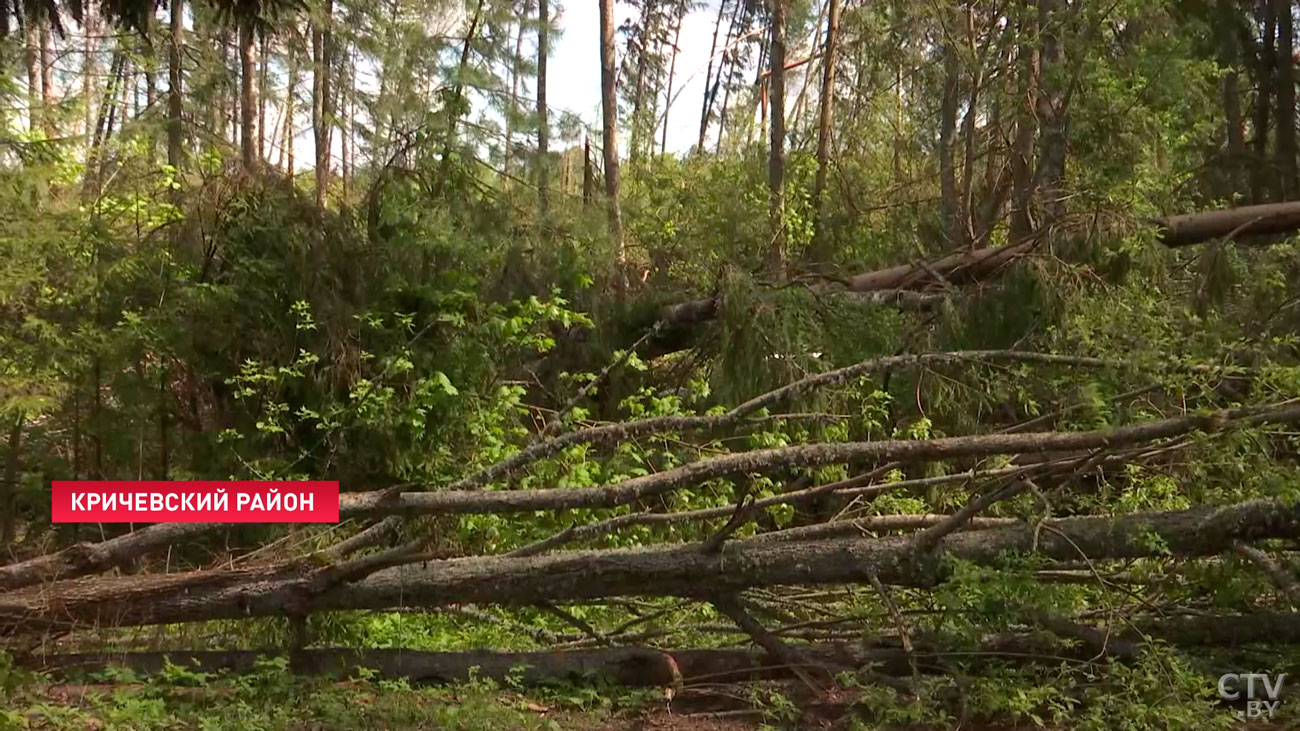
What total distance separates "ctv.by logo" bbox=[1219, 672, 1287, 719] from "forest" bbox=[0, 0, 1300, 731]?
0.07 feet

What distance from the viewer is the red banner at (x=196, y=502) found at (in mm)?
5227

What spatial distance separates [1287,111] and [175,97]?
9062 millimetres

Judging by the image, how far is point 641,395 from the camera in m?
6.89

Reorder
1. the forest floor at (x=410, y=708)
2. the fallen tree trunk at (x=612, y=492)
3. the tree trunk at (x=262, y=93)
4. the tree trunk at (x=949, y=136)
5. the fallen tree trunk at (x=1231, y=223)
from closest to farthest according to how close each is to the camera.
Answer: the forest floor at (x=410, y=708), the fallen tree trunk at (x=612, y=492), the fallen tree trunk at (x=1231, y=223), the tree trunk at (x=949, y=136), the tree trunk at (x=262, y=93)

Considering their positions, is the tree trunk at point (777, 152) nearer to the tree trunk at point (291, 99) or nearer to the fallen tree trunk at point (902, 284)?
the fallen tree trunk at point (902, 284)

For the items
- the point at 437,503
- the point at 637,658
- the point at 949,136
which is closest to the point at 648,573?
the point at 637,658

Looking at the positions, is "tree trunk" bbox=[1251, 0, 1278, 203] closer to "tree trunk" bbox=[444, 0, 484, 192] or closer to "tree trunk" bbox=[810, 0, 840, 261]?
"tree trunk" bbox=[810, 0, 840, 261]

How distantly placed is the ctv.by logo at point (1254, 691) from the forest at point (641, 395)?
0.02 metres

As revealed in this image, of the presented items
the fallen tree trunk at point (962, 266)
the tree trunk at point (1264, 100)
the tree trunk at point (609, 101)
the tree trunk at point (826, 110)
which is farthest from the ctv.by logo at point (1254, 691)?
the tree trunk at point (609, 101)

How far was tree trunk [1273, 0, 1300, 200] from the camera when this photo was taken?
21.4 feet

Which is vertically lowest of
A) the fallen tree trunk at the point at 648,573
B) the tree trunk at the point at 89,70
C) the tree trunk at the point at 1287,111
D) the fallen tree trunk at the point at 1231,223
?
the fallen tree trunk at the point at 648,573

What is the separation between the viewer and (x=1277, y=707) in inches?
134

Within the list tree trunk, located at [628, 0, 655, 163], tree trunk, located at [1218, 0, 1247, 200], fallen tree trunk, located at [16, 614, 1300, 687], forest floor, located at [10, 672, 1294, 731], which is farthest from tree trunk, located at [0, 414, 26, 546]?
tree trunk, located at [628, 0, 655, 163]

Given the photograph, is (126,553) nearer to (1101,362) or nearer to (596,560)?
(596,560)
